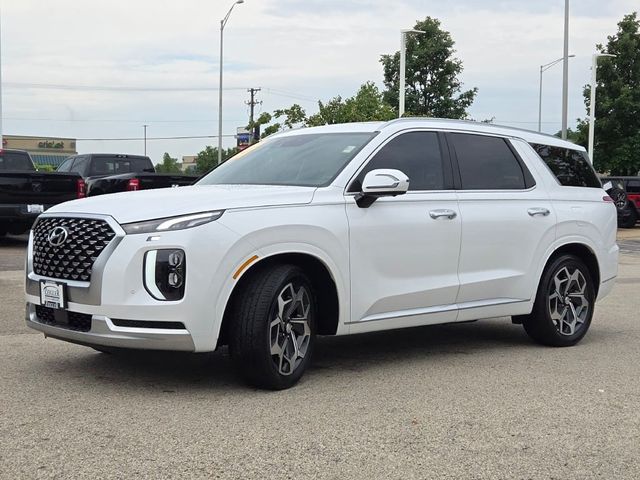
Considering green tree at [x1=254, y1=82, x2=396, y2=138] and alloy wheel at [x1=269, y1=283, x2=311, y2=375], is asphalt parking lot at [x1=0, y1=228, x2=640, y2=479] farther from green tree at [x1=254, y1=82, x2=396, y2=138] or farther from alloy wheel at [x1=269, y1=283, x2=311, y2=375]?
green tree at [x1=254, y1=82, x2=396, y2=138]

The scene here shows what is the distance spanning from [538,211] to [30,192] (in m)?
10.5

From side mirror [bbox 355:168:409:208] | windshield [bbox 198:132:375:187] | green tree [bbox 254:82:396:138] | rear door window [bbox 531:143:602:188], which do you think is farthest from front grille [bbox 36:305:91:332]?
green tree [bbox 254:82:396:138]

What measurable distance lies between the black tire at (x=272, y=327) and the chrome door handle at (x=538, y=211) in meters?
2.34

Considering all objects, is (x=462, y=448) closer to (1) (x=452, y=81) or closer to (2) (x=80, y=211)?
(2) (x=80, y=211)

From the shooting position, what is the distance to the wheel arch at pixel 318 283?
17.5ft

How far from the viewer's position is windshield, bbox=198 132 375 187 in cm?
607

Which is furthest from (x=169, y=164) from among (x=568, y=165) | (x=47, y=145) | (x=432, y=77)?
(x=568, y=165)

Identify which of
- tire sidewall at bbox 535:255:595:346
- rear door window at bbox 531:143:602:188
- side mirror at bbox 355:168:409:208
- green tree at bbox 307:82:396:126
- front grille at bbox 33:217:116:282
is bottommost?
tire sidewall at bbox 535:255:595:346

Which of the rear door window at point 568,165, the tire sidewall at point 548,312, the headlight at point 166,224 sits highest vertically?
the rear door window at point 568,165

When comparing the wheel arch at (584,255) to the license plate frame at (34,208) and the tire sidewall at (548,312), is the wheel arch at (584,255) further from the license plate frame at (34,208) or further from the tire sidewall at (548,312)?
the license plate frame at (34,208)

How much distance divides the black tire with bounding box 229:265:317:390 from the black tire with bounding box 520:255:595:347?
243 cm

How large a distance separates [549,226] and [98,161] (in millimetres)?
15502

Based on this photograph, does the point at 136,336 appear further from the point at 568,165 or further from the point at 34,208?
the point at 34,208

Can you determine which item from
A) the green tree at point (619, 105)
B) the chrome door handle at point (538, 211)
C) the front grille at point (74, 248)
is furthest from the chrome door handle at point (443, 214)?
the green tree at point (619, 105)
